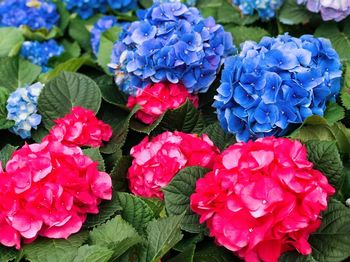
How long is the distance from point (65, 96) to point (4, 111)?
194 mm

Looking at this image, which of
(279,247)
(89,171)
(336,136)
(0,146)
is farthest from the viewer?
(0,146)

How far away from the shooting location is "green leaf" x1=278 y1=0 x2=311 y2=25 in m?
2.26

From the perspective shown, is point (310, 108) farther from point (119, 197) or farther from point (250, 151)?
point (119, 197)

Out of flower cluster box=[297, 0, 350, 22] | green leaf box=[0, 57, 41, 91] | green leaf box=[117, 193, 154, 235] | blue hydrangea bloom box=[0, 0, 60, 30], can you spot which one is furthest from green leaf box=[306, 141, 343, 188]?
blue hydrangea bloom box=[0, 0, 60, 30]

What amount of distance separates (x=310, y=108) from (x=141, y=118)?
495 millimetres

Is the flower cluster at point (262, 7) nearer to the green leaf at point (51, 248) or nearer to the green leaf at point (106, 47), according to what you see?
the green leaf at point (106, 47)

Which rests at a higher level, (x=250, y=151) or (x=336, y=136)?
(x=250, y=151)

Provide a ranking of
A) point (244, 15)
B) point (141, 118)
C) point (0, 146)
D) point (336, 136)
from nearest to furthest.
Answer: point (336, 136) < point (141, 118) < point (0, 146) < point (244, 15)

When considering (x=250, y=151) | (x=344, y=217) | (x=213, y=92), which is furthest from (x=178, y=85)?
(x=344, y=217)

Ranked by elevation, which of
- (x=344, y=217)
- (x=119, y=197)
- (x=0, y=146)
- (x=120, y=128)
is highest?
(x=344, y=217)

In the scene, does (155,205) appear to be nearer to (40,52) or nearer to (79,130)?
(79,130)

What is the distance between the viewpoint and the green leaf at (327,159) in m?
1.51

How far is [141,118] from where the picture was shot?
196 cm

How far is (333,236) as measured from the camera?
145 centimetres
